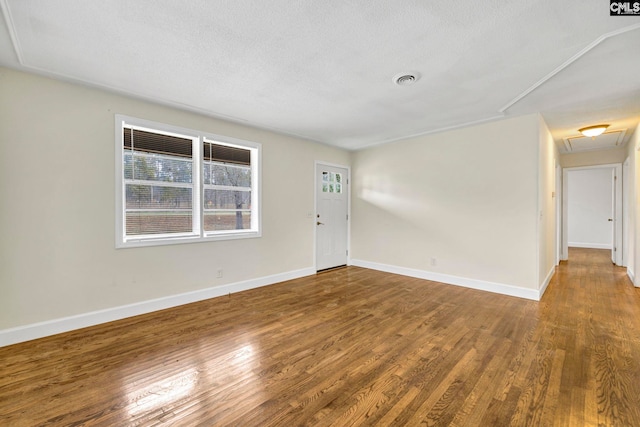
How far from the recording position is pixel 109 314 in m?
2.96

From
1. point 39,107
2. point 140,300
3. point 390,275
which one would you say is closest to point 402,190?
point 390,275

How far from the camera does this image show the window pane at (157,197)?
3.16 meters

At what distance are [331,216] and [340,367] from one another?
12.0 ft

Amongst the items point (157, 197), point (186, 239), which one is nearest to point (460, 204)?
point (186, 239)

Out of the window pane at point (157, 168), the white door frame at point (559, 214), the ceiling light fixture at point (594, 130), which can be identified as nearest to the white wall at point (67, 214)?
the window pane at point (157, 168)

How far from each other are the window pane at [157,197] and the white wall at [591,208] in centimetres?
967

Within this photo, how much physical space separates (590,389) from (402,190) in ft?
11.9

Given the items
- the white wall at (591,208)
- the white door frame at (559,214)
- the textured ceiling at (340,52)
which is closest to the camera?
the textured ceiling at (340,52)

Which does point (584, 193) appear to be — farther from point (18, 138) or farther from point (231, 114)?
point (18, 138)

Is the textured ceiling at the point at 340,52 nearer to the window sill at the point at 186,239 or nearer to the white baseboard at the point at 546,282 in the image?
the window sill at the point at 186,239

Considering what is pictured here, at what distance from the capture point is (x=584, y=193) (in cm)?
790

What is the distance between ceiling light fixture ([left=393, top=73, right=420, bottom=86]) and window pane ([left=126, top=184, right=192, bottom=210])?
2888mm

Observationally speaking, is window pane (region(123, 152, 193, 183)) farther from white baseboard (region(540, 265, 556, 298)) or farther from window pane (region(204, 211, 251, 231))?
white baseboard (region(540, 265, 556, 298))

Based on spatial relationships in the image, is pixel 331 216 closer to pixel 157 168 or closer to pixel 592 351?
pixel 157 168
